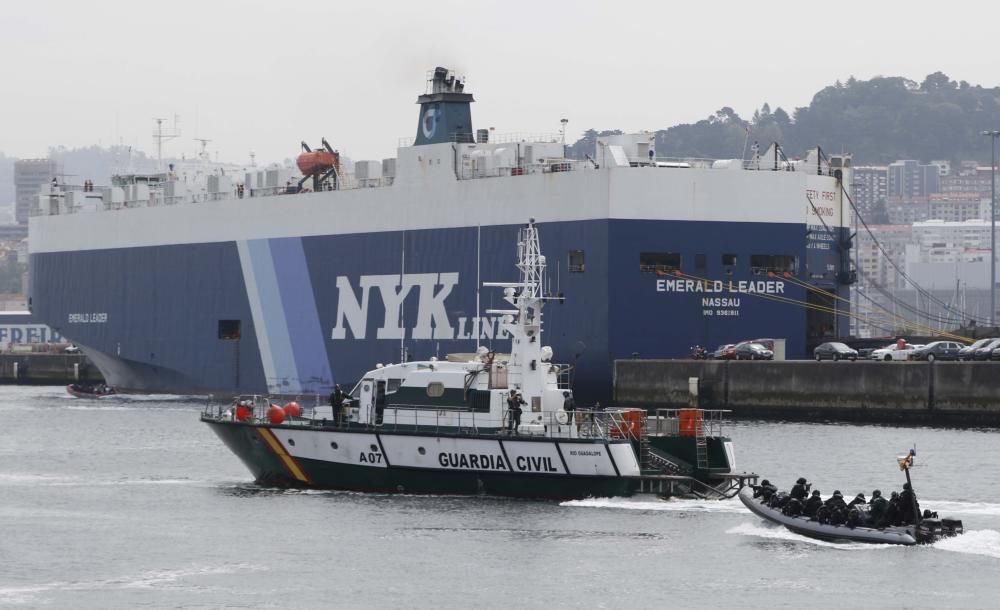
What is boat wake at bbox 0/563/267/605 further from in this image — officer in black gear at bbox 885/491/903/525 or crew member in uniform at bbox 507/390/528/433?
officer in black gear at bbox 885/491/903/525

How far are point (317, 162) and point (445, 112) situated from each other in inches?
289

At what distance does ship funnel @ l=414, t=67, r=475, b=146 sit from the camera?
68.6 m

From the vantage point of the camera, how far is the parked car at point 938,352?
5831cm

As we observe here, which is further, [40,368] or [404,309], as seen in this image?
[40,368]

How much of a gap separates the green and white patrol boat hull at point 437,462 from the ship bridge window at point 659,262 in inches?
951

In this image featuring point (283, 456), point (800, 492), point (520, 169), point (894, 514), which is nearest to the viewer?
point (894, 514)

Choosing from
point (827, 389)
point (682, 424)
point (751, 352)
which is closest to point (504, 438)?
point (682, 424)

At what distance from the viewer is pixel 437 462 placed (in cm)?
3619

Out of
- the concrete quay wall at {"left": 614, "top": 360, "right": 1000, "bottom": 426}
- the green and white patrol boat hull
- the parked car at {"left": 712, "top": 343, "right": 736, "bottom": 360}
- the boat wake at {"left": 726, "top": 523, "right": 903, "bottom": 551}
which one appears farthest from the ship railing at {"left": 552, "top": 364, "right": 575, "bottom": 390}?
the parked car at {"left": 712, "top": 343, "right": 736, "bottom": 360}

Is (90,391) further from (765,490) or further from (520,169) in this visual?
(765,490)

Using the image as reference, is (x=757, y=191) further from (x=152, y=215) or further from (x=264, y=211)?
(x=152, y=215)

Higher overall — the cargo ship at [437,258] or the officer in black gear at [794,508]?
the cargo ship at [437,258]

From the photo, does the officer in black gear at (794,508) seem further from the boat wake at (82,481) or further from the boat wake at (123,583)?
the boat wake at (82,481)

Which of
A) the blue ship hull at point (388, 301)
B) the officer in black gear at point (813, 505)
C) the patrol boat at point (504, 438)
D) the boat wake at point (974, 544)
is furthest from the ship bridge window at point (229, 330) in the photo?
the boat wake at point (974, 544)
